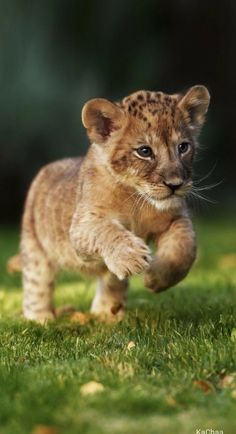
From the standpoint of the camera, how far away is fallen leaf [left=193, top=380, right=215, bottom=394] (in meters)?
4.73

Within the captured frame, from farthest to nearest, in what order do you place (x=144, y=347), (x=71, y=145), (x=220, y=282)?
(x=71, y=145) < (x=220, y=282) < (x=144, y=347)

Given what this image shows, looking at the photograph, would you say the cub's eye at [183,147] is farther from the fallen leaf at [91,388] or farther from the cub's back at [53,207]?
the fallen leaf at [91,388]

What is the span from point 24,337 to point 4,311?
169cm

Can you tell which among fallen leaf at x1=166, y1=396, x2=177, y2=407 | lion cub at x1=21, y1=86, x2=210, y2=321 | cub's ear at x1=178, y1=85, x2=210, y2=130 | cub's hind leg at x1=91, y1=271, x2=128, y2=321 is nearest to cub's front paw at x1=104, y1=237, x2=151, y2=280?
lion cub at x1=21, y1=86, x2=210, y2=321

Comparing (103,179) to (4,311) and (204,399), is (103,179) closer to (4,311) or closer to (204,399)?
(4,311)

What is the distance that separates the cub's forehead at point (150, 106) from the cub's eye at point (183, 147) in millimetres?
190

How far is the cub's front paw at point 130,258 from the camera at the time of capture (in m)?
5.97

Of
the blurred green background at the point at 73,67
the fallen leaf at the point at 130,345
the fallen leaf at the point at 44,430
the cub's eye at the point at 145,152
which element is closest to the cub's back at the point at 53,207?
the cub's eye at the point at 145,152

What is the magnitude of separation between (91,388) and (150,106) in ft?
7.84

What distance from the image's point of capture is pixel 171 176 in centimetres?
613

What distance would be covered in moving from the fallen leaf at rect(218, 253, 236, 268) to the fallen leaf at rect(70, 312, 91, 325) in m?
3.48

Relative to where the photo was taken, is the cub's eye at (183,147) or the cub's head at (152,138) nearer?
the cub's head at (152,138)

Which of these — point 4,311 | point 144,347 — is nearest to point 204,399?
point 144,347

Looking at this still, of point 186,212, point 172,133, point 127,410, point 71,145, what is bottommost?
point 127,410
